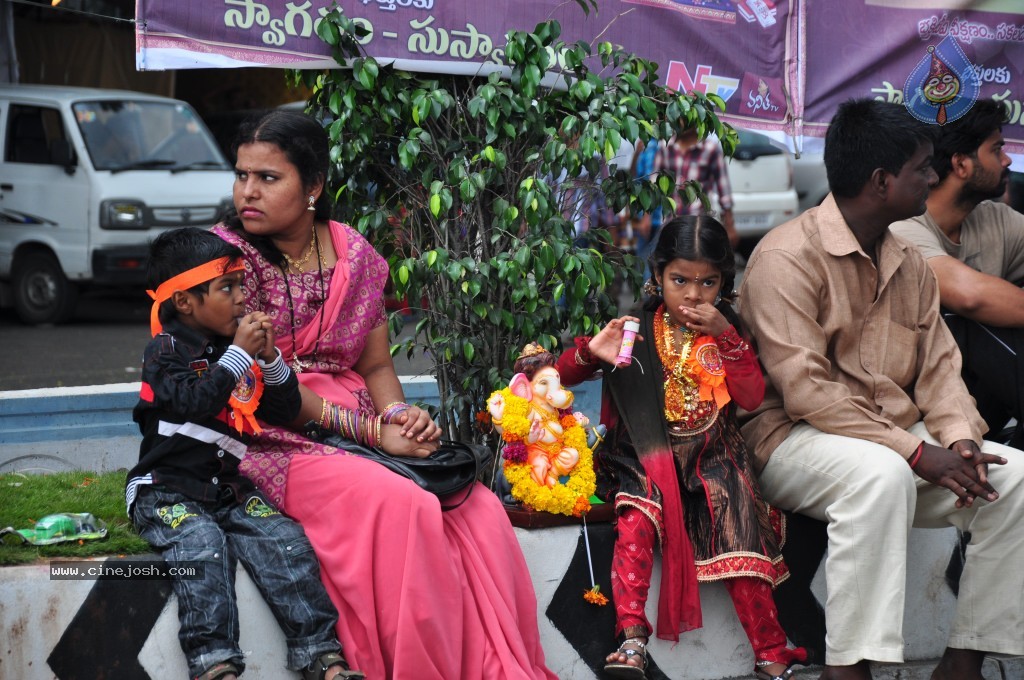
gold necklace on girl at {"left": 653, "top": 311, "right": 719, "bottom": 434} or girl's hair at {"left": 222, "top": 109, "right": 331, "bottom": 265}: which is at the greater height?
girl's hair at {"left": 222, "top": 109, "right": 331, "bottom": 265}

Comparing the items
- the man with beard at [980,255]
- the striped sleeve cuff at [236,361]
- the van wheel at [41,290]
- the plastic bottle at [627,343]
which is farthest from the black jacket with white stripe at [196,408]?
the van wheel at [41,290]

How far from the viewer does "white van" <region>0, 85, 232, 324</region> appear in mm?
9703

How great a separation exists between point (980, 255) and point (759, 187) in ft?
26.8

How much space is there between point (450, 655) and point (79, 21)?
469 inches

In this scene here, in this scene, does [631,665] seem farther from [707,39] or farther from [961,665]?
[707,39]

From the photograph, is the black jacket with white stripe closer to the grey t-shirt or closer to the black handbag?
the black handbag

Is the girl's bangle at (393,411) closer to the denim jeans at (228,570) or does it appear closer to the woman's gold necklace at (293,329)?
the woman's gold necklace at (293,329)

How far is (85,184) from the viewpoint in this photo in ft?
31.7

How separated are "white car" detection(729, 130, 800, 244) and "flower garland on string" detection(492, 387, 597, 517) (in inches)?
356

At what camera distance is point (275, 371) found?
3.18m

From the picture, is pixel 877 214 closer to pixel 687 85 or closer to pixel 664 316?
pixel 664 316

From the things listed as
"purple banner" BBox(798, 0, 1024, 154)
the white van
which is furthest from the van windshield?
"purple banner" BBox(798, 0, 1024, 154)

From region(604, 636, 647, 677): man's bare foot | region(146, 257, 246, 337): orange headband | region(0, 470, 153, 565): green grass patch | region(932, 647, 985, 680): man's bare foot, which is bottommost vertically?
region(932, 647, 985, 680): man's bare foot

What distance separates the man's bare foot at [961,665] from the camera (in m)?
3.54
